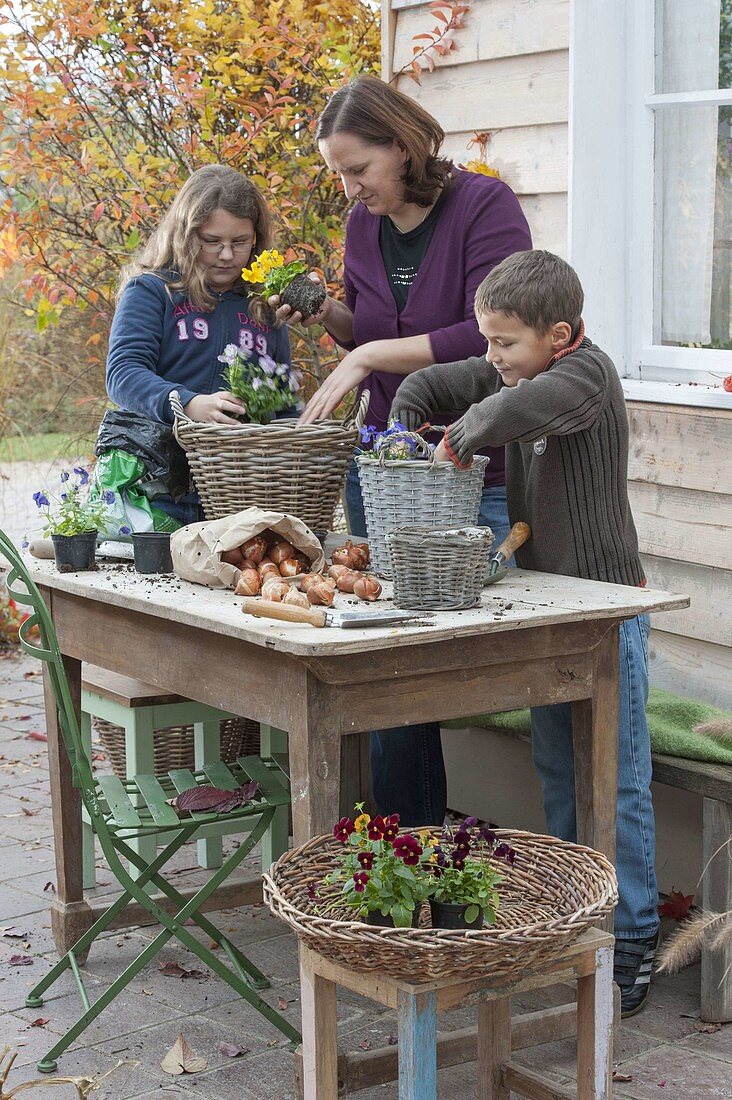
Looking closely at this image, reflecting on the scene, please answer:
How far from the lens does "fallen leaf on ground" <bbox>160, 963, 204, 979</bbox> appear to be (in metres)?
3.45

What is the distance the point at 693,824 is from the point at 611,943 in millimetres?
1388

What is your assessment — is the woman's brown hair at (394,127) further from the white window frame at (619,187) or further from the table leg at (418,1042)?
the table leg at (418,1042)

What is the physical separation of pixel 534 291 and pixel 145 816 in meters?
1.36

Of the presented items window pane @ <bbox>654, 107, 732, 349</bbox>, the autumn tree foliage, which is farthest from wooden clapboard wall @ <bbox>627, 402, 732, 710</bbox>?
the autumn tree foliage

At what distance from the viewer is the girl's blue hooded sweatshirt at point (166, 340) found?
3.35m

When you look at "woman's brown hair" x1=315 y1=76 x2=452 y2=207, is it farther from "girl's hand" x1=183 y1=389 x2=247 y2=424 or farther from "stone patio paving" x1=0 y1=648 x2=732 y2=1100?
"stone patio paving" x1=0 y1=648 x2=732 y2=1100

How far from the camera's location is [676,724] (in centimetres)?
345

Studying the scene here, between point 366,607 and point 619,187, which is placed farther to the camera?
point 619,187

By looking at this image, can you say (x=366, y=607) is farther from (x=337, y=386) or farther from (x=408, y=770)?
(x=408, y=770)

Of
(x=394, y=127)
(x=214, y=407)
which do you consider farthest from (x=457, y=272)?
(x=214, y=407)

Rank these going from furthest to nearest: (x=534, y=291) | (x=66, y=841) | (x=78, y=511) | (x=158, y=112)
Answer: (x=158, y=112) < (x=66, y=841) < (x=78, y=511) < (x=534, y=291)

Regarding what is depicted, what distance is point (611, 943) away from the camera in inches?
92.7

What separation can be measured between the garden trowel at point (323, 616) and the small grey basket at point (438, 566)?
2.3 inches

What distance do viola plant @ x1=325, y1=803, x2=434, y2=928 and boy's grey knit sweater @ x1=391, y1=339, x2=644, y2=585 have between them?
0.83 m
